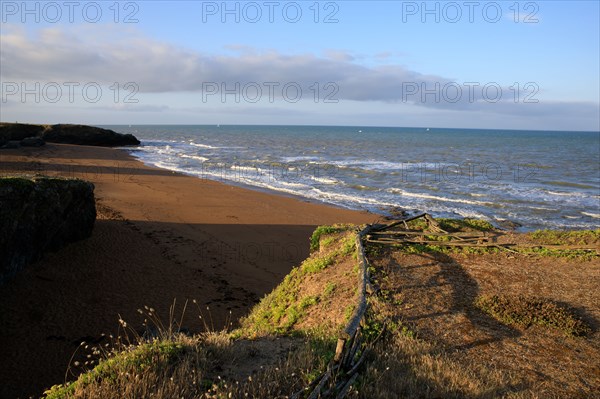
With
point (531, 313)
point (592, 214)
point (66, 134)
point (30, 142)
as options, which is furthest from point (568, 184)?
point (66, 134)

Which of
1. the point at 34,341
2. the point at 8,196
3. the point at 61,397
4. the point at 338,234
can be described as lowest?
the point at 34,341

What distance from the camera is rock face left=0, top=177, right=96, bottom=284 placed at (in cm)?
1035

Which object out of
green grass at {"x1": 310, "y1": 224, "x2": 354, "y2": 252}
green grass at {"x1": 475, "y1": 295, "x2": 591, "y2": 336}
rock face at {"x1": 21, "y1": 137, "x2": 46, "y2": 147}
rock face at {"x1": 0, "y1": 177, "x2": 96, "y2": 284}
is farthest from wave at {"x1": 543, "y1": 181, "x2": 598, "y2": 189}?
rock face at {"x1": 21, "y1": 137, "x2": 46, "y2": 147}

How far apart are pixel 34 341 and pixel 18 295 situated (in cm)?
195

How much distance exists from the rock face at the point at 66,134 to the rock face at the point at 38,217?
47.1 meters

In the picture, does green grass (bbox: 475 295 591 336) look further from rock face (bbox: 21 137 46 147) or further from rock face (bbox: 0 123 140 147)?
rock face (bbox: 0 123 140 147)

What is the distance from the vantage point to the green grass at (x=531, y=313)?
251 inches

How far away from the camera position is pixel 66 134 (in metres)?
60.9

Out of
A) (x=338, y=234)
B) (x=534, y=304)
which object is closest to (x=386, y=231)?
(x=338, y=234)

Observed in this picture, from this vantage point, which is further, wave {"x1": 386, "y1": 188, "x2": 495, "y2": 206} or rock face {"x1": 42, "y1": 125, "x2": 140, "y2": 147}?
rock face {"x1": 42, "y1": 125, "x2": 140, "y2": 147}

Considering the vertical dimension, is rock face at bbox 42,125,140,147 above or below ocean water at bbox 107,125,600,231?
above

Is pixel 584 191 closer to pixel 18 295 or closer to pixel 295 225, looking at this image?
pixel 295 225

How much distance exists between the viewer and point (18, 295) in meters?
10.1

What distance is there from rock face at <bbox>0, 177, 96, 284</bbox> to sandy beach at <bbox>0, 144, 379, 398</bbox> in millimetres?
383
